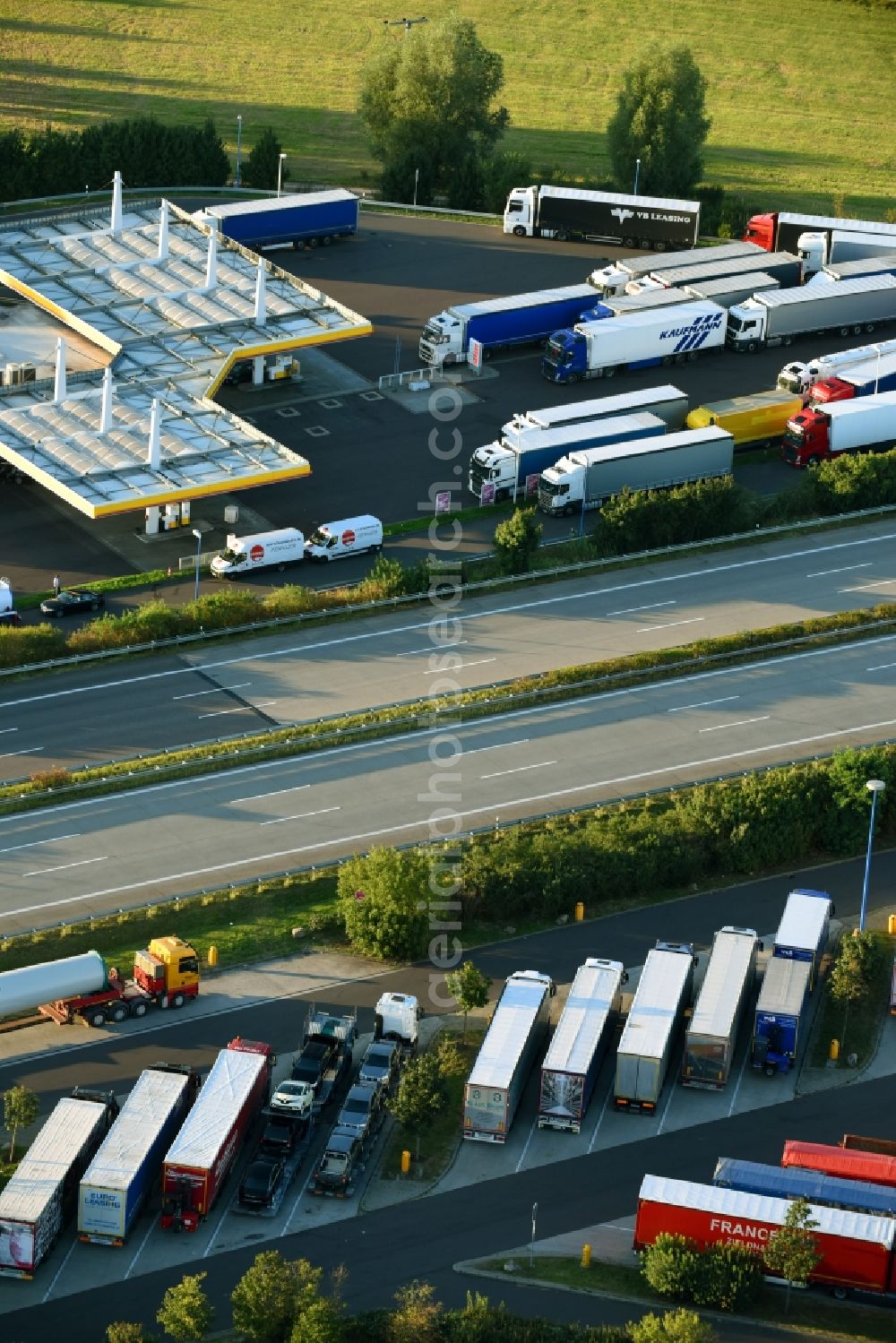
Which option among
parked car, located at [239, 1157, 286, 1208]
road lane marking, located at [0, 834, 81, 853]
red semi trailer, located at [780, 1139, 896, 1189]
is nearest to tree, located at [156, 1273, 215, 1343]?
parked car, located at [239, 1157, 286, 1208]

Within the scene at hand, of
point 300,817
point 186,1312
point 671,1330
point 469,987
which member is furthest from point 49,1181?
point 300,817

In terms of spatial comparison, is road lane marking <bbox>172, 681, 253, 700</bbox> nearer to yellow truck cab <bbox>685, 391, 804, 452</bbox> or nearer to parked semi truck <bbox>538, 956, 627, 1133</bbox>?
parked semi truck <bbox>538, 956, 627, 1133</bbox>

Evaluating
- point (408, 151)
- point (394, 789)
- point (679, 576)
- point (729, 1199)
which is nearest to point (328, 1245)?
point (729, 1199)

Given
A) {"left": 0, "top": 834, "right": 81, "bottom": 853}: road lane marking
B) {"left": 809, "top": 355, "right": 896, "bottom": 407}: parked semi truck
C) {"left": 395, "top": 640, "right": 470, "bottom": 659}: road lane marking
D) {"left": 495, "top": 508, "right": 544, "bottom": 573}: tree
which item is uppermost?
{"left": 809, "top": 355, "right": 896, "bottom": 407}: parked semi truck

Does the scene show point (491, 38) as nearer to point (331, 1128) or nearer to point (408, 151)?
point (408, 151)

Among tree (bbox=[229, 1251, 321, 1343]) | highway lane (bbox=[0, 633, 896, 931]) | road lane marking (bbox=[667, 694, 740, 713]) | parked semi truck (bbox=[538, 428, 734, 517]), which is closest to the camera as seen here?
tree (bbox=[229, 1251, 321, 1343])

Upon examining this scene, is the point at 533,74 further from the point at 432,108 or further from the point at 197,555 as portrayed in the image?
the point at 197,555
